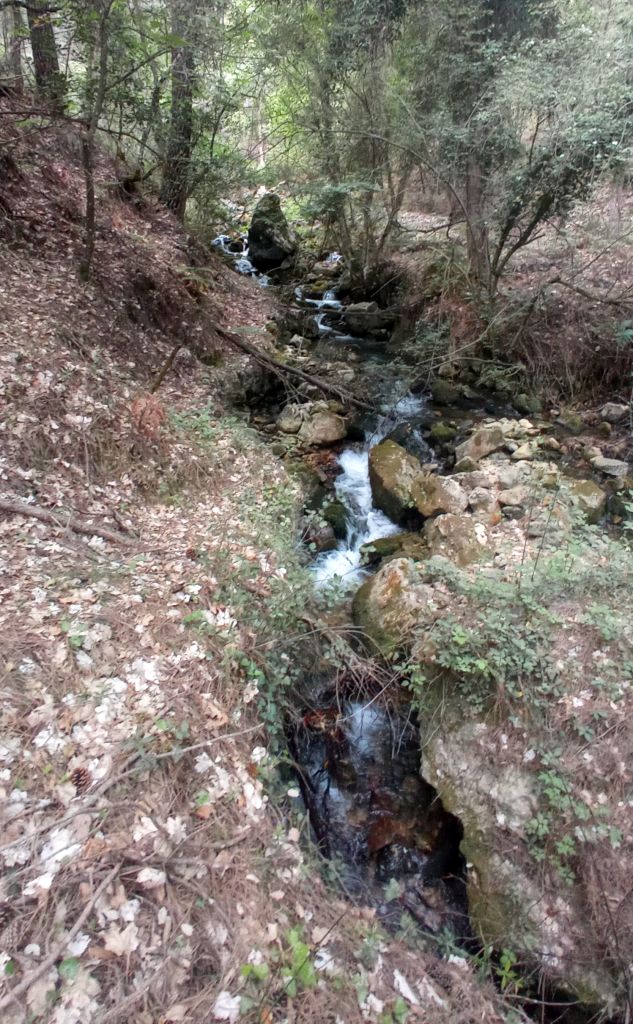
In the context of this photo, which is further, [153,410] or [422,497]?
[422,497]

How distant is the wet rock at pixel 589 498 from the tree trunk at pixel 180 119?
304 inches

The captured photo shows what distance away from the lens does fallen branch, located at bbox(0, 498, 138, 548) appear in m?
4.43

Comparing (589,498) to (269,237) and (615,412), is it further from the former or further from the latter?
(269,237)

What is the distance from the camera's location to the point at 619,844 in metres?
3.44

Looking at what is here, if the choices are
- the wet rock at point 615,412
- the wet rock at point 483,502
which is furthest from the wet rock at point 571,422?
the wet rock at point 483,502

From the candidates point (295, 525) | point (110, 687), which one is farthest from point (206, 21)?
point (110, 687)

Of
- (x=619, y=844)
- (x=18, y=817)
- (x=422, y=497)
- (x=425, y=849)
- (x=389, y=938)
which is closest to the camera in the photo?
(x=18, y=817)

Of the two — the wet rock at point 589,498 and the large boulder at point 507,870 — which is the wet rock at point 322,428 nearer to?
the wet rock at point 589,498

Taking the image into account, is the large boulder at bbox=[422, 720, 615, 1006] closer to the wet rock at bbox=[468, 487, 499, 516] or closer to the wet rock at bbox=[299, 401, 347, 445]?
the wet rock at bbox=[468, 487, 499, 516]

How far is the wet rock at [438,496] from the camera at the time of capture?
6.99 metres

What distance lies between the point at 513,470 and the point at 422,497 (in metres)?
1.39

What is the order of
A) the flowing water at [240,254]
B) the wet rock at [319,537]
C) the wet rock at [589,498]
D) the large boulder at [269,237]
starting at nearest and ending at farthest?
1. the wet rock at [319,537]
2. the wet rock at [589,498]
3. the flowing water at [240,254]
4. the large boulder at [269,237]

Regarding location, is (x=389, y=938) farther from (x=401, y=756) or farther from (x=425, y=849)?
(x=401, y=756)

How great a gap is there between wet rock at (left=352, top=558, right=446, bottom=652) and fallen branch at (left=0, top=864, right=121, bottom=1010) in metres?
2.91
